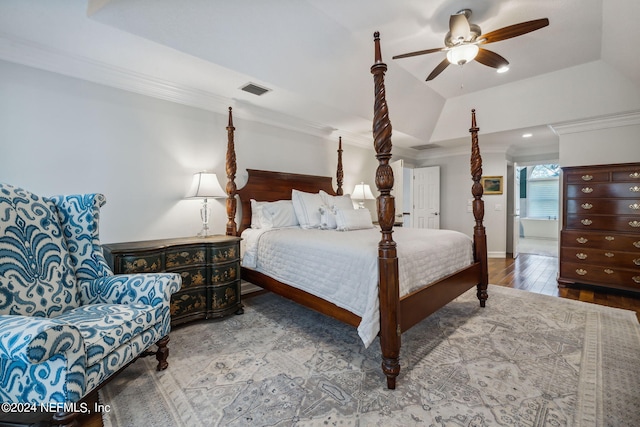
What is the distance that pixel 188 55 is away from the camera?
2.39 metres

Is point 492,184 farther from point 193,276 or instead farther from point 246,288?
point 193,276

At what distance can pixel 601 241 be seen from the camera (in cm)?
353

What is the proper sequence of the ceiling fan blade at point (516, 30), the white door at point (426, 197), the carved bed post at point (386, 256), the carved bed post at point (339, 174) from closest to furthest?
1. the carved bed post at point (386, 256)
2. the ceiling fan blade at point (516, 30)
3. the carved bed post at point (339, 174)
4. the white door at point (426, 197)

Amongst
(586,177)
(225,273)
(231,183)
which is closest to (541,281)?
(586,177)

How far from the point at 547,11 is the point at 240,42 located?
289 centimetres

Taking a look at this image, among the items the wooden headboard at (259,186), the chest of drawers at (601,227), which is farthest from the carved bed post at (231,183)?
the chest of drawers at (601,227)

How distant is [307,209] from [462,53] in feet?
7.42

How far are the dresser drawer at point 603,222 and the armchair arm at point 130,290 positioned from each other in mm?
4844

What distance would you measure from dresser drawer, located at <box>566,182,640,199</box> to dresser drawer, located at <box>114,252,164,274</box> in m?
5.06

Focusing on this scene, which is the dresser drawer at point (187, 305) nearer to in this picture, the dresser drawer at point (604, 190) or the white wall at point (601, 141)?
the dresser drawer at point (604, 190)

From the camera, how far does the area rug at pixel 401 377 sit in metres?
1.49

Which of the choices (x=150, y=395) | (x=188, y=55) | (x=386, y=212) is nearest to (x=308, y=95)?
(x=188, y=55)

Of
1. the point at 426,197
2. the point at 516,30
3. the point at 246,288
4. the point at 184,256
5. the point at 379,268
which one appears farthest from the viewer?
the point at 426,197

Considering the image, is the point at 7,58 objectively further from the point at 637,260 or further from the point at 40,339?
the point at 637,260
